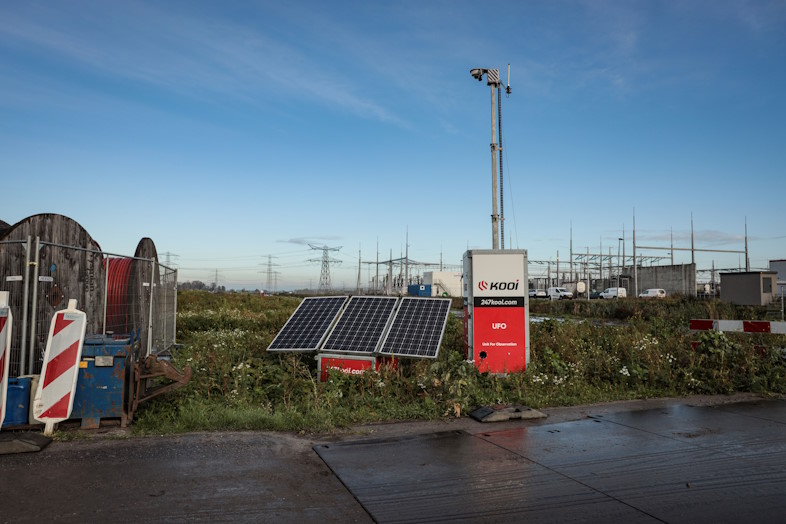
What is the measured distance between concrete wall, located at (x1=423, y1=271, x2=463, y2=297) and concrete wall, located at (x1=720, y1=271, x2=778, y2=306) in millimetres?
47089

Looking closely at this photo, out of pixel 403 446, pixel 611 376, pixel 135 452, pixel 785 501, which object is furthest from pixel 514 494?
pixel 611 376

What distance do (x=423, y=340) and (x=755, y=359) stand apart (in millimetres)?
7237

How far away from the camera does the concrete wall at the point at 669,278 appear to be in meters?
62.1

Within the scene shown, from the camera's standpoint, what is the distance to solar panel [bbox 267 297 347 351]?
10.2 metres

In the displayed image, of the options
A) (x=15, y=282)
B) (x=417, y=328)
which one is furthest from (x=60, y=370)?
(x=417, y=328)

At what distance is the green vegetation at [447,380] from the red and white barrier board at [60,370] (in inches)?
38.8

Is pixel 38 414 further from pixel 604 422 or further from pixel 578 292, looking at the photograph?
pixel 578 292

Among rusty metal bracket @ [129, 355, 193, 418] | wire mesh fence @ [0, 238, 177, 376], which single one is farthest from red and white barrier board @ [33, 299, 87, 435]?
wire mesh fence @ [0, 238, 177, 376]

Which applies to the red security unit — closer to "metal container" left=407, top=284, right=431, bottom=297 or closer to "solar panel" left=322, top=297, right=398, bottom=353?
"solar panel" left=322, top=297, right=398, bottom=353

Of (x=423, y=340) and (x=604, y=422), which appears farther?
(x=423, y=340)

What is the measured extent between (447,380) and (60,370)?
5539mm

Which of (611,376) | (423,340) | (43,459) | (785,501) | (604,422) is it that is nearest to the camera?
(785,501)

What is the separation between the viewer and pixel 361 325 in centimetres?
1066

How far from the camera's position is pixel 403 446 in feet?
21.9
